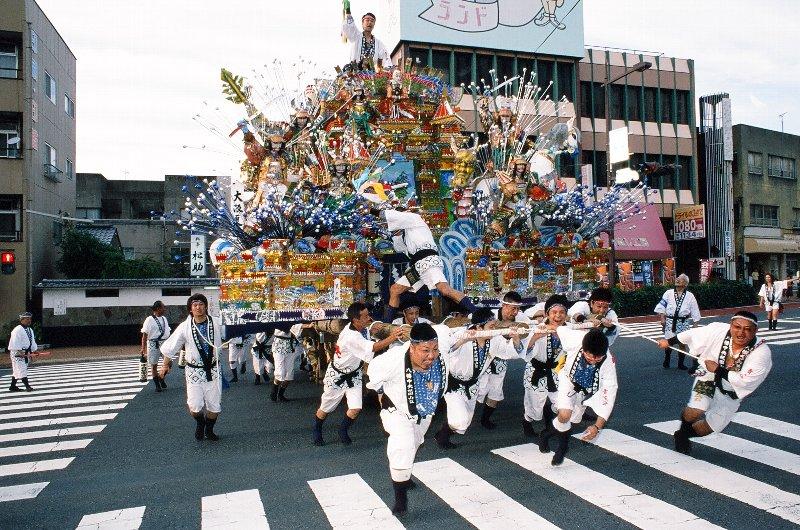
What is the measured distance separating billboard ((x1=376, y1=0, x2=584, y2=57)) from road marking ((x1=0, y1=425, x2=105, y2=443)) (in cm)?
→ 2050

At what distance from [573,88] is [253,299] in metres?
24.1

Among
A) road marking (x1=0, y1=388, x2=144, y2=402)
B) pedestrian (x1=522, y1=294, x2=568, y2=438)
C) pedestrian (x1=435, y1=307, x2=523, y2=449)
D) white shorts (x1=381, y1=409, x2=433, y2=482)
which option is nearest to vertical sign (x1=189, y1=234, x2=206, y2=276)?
road marking (x1=0, y1=388, x2=144, y2=402)

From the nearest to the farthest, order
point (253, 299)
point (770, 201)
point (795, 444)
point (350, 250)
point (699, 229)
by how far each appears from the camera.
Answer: point (795, 444) < point (253, 299) < point (350, 250) < point (699, 229) < point (770, 201)

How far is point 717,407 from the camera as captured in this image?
6.05 metres

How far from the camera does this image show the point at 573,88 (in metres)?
27.9

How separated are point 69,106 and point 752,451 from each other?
29.8 meters

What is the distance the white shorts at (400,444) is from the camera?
16.3ft

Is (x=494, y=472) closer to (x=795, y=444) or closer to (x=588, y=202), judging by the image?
(x=795, y=444)

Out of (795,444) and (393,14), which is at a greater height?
(393,14)

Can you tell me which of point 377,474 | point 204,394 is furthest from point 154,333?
point 377,474

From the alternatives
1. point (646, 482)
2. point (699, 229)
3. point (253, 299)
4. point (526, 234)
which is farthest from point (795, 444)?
point (699, 229)

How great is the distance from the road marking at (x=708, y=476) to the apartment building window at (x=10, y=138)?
22906 millimetres

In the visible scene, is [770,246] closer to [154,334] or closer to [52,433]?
[154,334]

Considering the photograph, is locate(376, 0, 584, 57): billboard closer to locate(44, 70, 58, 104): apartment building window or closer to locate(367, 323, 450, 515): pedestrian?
locate(44, 70, 58, 104): apartment building window
